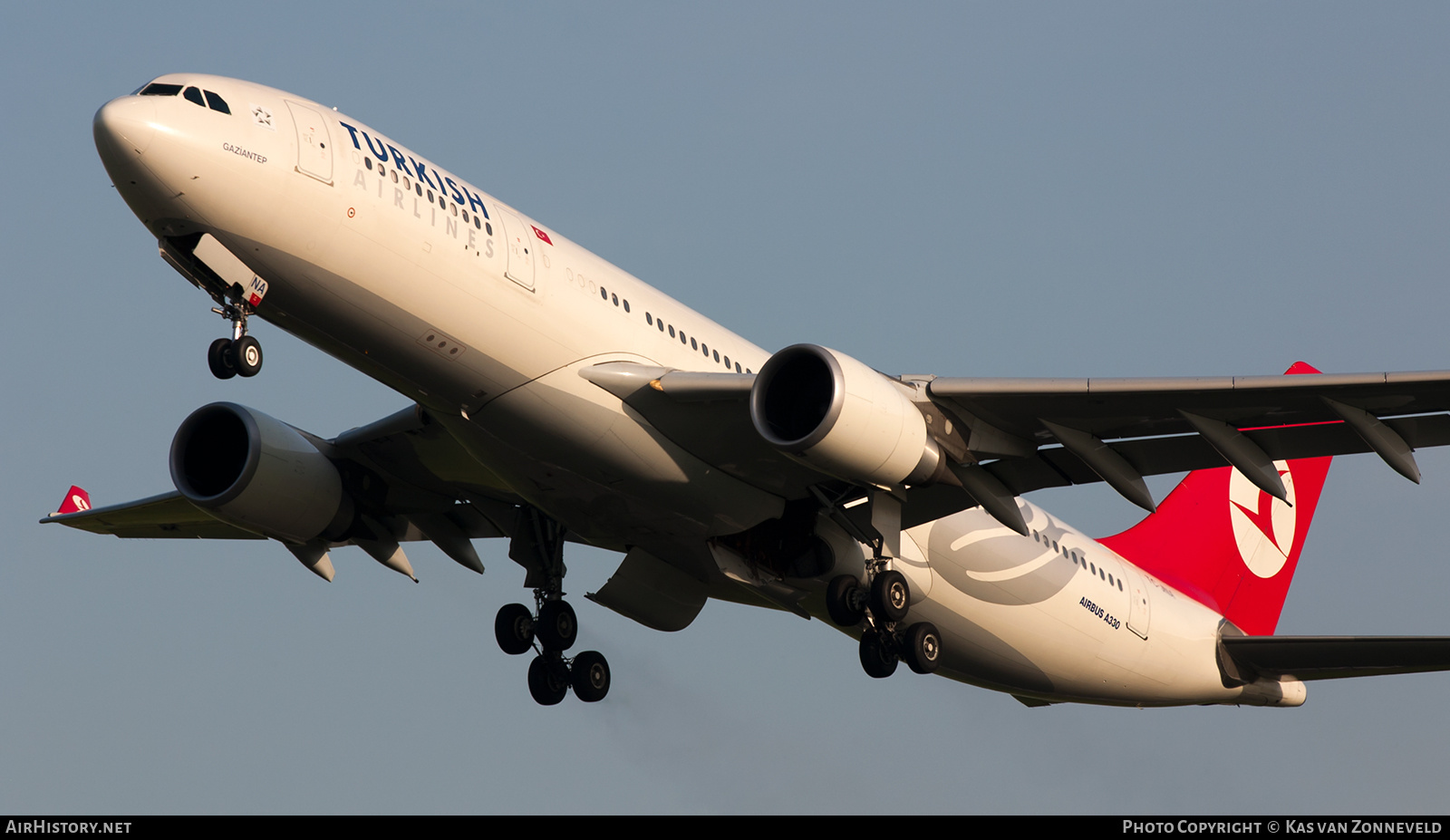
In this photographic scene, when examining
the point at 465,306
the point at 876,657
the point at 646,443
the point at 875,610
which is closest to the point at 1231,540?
the point at 876,657

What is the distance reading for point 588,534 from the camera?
2373 centimetres

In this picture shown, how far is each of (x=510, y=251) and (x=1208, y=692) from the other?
1653 centimetres

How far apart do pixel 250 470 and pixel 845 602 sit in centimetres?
971

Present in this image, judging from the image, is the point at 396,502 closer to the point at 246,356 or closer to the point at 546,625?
the point at 546,625

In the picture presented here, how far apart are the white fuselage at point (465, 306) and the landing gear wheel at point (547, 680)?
110 inches

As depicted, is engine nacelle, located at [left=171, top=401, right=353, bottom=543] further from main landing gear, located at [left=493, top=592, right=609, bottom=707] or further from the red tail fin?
the red tail fin

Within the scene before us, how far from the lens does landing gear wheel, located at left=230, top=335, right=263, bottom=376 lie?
1841 centimetres

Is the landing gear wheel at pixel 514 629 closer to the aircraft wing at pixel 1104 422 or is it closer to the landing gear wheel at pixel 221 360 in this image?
the aircraft wing at pixel 1104 422

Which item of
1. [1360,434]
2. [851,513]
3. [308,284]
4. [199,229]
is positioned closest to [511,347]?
[308,284]

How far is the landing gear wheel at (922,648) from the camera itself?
23797mm

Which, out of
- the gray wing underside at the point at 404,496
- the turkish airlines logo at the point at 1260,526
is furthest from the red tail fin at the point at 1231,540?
the gray wing underside at the point at 404,496

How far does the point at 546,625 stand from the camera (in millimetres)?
25531

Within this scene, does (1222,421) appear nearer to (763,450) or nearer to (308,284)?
(763,450)

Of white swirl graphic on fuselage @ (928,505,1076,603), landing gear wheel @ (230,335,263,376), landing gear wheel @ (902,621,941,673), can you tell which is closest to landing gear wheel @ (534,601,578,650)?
landing gear wheel @ (902,621,941,673)
